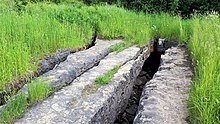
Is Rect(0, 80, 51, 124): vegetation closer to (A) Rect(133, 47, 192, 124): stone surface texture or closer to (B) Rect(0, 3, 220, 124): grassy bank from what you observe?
(B) Rect(0, 3, 220, 124): grassy bank

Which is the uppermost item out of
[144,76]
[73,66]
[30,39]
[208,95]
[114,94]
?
[30,39]

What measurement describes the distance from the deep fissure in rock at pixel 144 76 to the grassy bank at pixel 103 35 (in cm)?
33

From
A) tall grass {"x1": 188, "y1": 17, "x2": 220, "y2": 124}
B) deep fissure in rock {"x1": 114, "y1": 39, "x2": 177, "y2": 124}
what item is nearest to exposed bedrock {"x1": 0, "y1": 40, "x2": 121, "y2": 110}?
deep fissure in rock {"x1": 114, "y1": 39, "x2": 177, "y2": 124}

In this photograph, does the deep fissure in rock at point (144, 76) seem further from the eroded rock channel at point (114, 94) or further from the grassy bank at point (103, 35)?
the grassy bank at point (103, 35)

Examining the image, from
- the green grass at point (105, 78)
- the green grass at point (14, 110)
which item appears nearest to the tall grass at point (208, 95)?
the green grass at point (105, 78)

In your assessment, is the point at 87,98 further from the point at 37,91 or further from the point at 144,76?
the point at 144,76

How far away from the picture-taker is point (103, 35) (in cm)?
917

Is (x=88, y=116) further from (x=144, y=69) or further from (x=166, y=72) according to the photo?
(x=144, y=69)

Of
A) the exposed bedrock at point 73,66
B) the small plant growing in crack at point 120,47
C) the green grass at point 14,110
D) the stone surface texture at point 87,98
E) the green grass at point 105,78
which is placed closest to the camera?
the green grass at point 14,110

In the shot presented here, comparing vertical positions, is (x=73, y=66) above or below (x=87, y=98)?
above

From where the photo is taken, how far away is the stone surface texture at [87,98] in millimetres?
4727

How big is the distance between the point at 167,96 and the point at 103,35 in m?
4.17

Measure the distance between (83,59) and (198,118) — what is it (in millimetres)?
3302

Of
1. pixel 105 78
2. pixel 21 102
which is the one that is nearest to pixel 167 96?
pixel 105 78
